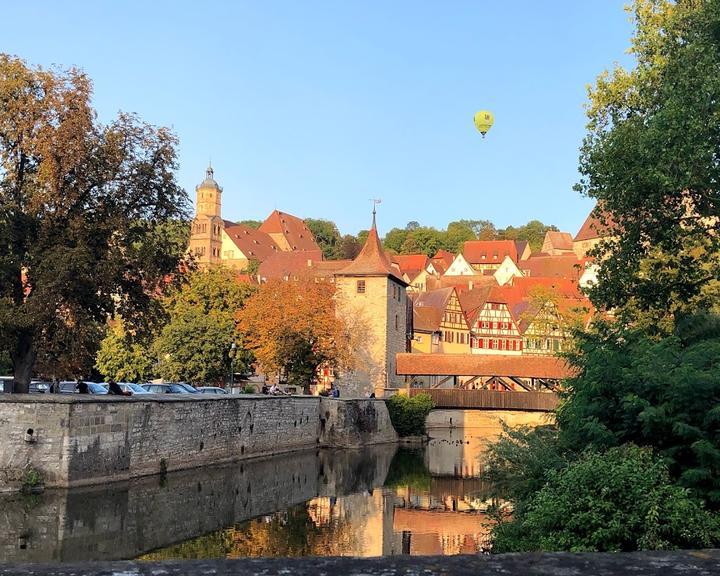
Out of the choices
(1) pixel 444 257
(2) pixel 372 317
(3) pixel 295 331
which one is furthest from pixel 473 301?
(3) pixel 295 331

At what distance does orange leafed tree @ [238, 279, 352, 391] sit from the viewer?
44.3 meters

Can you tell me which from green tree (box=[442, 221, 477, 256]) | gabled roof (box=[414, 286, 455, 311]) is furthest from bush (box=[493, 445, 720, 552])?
green tree (box=[442, 221, 477, 256])

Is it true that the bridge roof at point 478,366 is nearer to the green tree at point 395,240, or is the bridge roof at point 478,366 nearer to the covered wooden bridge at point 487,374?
the covered wooden bridge at point 487,374

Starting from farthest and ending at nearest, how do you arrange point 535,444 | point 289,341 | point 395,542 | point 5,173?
point 289,341
point 5,173
point 395,542
point 535,444

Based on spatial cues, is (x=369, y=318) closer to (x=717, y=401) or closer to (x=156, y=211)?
(x=156, y=211)

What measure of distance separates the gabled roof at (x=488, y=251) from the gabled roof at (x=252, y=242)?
30909mm

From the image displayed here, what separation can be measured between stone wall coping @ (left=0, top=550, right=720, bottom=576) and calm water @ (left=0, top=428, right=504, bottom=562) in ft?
34.5

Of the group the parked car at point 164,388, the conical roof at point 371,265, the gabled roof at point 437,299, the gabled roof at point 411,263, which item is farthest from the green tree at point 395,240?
the parked car at point 164,388

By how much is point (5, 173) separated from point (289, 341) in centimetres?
2359

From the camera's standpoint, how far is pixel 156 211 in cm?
2416

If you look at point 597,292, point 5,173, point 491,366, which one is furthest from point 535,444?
point 491,366

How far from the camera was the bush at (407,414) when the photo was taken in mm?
45500

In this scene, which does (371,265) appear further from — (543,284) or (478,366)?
(543,284)

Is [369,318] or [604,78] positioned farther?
[369,318]
